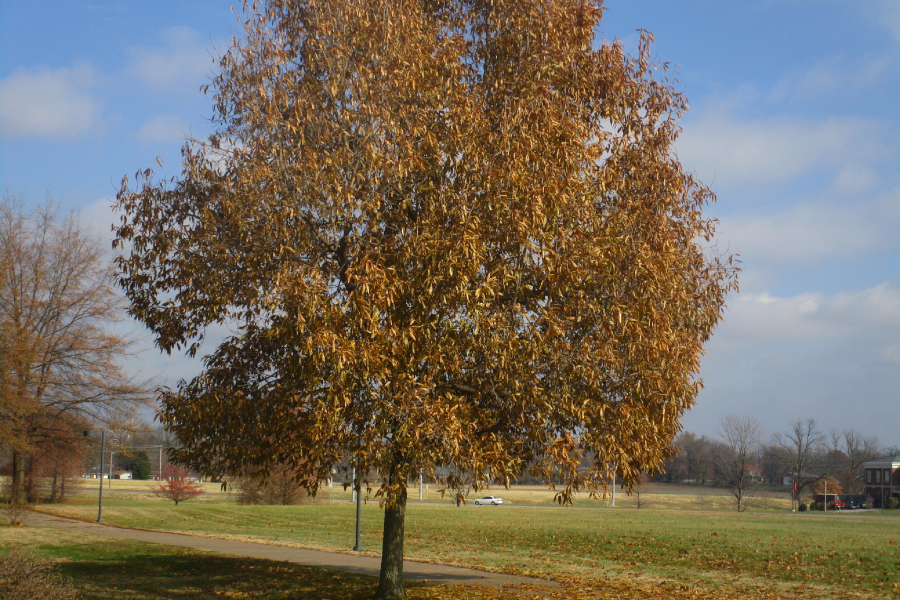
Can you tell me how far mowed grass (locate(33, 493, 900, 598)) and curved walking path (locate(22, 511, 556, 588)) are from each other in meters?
1.18

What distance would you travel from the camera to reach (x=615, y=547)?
22766 millimetres

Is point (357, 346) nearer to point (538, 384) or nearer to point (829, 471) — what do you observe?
point (538, 384)

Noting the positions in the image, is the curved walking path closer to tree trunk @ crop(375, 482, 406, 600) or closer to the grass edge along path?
the grass edge along path

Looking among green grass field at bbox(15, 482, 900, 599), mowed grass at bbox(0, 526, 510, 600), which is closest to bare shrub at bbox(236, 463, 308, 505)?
green grass field at bbox(15, 482, 900, 599)

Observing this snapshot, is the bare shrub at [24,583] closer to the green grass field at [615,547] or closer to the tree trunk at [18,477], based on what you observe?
the green grass field at [615,547]

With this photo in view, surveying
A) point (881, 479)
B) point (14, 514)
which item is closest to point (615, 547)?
point (14, 514)

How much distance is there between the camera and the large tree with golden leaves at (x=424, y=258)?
885cm

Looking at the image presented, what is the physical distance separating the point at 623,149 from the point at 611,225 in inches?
71.7

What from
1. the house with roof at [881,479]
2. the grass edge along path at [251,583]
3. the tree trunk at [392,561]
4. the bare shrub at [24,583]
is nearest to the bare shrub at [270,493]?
the grass edge along path at [251,583]

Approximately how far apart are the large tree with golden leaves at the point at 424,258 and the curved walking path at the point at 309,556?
199 inches

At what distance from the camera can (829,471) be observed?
10531 cm

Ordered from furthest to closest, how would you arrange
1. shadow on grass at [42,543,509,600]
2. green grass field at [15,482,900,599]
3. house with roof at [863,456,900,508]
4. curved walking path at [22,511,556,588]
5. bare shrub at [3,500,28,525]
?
1. house with roof at [863,456,900,508]
2. bare shrub at [3,500,28,525]
3. green grass field at [15,482,900,599]
4. curved walking path at [22,511,556,588]
5. shadow on grass at [42,543,509,600]

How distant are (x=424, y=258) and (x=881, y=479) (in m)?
93.8

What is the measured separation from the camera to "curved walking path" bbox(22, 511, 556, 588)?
14.3m
